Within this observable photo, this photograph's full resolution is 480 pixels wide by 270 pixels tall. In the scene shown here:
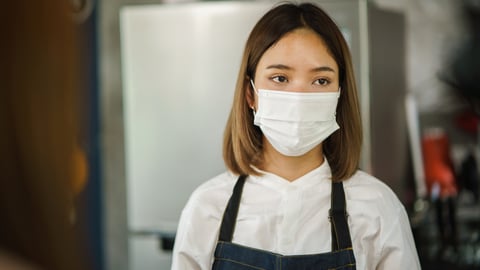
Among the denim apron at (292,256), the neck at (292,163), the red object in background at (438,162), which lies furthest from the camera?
the red object in background at (438,162)

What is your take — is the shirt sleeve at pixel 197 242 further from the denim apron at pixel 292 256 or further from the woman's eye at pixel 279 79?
the woman's eye at pixel 279 79

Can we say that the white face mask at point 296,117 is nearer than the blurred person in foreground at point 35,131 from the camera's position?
No

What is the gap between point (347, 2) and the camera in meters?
2.00

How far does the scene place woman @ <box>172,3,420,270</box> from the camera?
1.35m

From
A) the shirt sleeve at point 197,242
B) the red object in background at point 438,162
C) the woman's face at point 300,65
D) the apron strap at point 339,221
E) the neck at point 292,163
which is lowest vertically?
the red object in background at point 438,162

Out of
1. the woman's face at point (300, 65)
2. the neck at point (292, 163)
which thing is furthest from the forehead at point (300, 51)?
the neck at point (292, 163)

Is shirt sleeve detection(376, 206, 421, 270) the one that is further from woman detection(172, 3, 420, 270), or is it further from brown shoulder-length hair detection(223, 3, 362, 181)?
brown shoulder-length hair detection(223, 3, 362, 181)

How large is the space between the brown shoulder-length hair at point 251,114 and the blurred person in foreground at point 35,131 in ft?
3.31

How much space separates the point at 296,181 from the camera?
1436mm

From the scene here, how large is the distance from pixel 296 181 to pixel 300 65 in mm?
270

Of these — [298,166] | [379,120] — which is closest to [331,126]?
[298,166]

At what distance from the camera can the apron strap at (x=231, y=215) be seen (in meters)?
1.39

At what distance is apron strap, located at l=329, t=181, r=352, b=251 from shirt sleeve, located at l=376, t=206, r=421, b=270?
0.27ft

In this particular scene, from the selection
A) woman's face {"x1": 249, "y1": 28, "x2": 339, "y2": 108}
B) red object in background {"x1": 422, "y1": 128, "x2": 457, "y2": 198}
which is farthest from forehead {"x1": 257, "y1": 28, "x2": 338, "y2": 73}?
red object in background {"x1": 422, "y1": 128, "x2": 457, "y2": 198}
